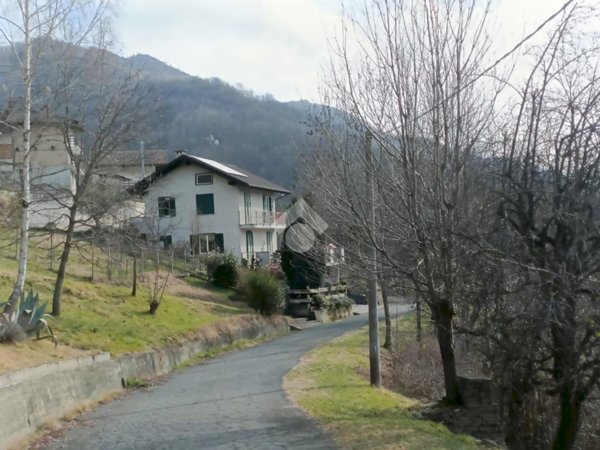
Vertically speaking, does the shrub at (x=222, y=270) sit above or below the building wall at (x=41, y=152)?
below

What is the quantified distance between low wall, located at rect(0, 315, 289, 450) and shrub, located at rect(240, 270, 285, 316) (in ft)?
34.7

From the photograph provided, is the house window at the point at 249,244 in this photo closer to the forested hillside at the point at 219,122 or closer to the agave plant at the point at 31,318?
the forested hillside at the point at 219,122

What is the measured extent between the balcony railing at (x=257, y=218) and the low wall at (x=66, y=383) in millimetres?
25828

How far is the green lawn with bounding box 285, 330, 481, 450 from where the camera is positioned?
11.2m

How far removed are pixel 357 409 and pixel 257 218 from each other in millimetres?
40912

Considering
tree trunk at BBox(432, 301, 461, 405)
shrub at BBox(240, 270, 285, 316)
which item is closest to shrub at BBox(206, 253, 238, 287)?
shrub at BBox(240, 270, 285, 316)

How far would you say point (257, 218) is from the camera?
55.1 m

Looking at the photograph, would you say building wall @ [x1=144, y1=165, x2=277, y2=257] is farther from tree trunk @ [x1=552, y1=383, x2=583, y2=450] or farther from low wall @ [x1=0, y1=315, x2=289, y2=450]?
tree trunk @ [x1=552, y1=383, x2=583, y2=450]

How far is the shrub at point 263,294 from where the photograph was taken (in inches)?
1496

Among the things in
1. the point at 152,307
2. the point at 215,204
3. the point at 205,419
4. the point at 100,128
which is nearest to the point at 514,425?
the point at 205,419

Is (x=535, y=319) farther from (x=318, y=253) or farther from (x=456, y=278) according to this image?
(x=318, y=253)

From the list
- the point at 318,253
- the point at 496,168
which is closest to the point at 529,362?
the point at 496,168

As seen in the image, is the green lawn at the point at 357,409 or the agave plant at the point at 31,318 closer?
the green lawn at the point at 357,409

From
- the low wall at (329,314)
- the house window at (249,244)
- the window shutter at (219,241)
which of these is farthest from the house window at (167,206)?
the low wall at (329,314)
